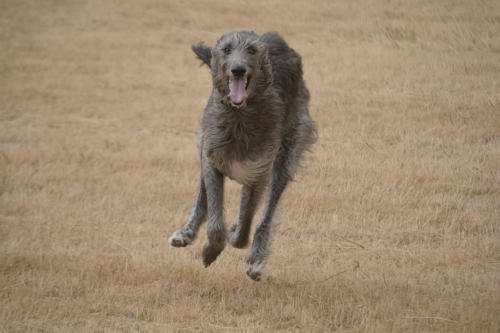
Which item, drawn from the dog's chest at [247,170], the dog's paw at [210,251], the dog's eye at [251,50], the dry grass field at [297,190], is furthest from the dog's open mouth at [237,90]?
the dry grass field at [297,190]

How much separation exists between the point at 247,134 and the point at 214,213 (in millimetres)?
728

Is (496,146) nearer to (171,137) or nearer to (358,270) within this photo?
(358,270)

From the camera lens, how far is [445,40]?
539 inches

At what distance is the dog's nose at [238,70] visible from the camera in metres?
4.56

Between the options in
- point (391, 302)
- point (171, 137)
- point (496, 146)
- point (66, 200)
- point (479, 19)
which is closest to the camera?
point (391, 302)

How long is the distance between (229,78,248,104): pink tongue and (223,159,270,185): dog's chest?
70 cm

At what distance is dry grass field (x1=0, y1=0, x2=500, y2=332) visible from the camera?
5289 millimetres

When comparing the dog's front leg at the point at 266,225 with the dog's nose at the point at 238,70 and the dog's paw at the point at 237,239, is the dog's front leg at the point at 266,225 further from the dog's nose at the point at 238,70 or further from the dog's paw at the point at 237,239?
the dog's nose at the point at 238,70

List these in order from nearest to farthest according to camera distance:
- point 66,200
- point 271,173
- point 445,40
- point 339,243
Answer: point 271,173
point 339,243
point 66,200
point 445,40

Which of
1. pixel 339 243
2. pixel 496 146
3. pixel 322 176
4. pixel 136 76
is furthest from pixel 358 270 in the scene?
pixel 136 76

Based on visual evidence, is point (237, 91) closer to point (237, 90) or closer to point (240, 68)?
point (237, 90)

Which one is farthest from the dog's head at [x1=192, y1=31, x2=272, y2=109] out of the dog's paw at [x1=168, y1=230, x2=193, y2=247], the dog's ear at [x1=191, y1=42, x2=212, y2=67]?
the dog's paw at [x1=168, y1=230, x2=193, y2=247]

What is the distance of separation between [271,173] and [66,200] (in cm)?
368

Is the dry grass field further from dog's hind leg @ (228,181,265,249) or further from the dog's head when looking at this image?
the dog's head
